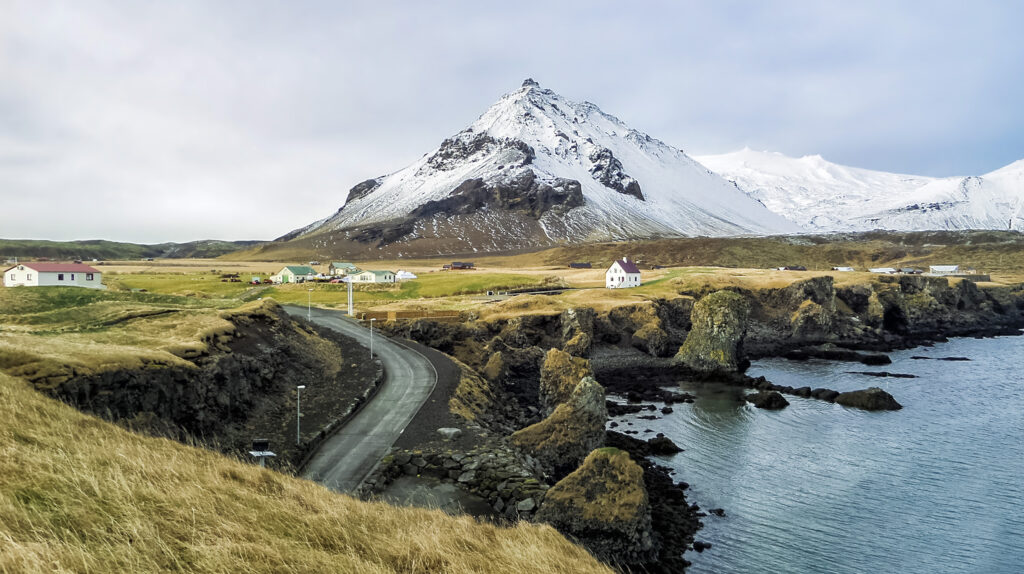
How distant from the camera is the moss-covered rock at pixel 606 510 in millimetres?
19156

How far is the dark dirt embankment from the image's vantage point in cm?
2020

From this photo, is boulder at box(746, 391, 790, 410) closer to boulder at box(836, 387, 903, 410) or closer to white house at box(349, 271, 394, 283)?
boulder at box(836, 387, 903, 410)

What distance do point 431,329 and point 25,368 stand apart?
4024cm

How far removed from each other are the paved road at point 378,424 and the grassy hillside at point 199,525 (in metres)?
9.06

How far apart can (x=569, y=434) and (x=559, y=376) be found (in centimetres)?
1016

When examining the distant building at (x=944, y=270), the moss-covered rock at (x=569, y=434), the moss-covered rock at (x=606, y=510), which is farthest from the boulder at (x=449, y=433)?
the distant building at (x=944, y=270)

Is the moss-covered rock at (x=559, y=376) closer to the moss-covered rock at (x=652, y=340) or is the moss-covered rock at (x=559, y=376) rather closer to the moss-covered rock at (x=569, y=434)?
the moss-covered rock at (x=569, y=434)

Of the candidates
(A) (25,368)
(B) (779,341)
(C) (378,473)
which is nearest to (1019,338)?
(B) (779,341)

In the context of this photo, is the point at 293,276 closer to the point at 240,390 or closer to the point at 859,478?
the point at 240,390

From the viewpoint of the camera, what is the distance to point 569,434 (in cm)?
2784

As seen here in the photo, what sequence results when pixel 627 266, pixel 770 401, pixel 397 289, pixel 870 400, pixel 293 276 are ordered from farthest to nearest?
pixel 293 276 → pixel 397 289 → pixel 627 266 → pixel 770 401 → pixel 870 400

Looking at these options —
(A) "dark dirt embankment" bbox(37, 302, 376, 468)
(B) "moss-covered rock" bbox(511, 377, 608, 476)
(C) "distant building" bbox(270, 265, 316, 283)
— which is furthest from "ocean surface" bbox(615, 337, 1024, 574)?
(C) "distant building" bbox(270, 265, 316, 283)

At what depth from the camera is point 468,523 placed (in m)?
10.4

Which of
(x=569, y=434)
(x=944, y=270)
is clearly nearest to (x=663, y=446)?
(x=569, y=434)
